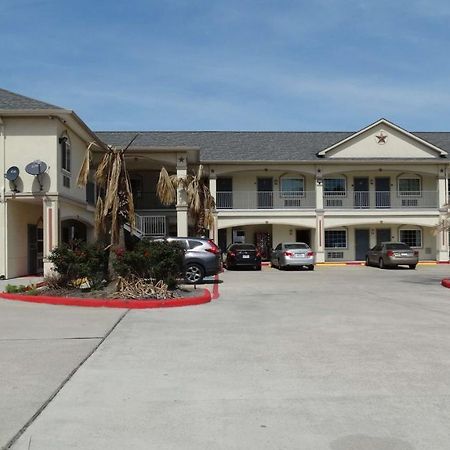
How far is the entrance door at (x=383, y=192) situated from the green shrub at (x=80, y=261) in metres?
24.8

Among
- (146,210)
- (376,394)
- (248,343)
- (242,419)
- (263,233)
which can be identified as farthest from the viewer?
(263,233)

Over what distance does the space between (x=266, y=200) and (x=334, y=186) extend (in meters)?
4.65

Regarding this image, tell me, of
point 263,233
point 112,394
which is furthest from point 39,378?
point 263,233

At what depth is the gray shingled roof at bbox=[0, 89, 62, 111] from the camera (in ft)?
63.4

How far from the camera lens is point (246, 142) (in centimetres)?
3647

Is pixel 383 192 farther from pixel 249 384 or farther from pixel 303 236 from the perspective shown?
pixel 249 384

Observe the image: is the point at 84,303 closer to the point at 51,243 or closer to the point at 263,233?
the point at 51,243

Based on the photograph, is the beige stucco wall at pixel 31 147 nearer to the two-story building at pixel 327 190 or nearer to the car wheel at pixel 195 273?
the car wheel at pixel 195 273

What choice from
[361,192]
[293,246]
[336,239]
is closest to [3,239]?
[293,246]

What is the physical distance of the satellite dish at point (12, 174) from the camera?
747 inches

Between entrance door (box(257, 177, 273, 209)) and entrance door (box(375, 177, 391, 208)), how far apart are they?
688cm

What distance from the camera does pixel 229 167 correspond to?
108ft

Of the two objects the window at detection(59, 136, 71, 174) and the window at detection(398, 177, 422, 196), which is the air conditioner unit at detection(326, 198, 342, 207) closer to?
the window at detection(398, 177, 422, 196)

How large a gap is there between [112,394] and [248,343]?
3.00 metres
